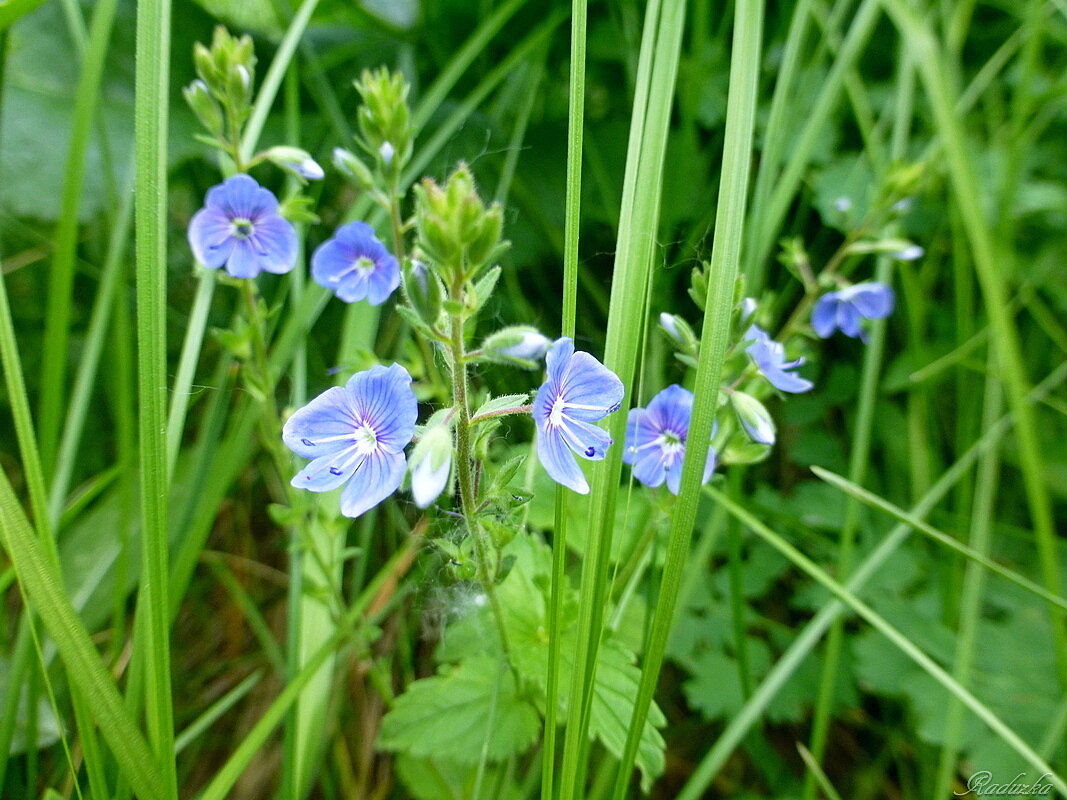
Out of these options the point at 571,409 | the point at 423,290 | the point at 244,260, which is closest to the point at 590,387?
the point at 571,409

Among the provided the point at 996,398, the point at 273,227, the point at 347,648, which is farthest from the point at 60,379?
the point at 996,398

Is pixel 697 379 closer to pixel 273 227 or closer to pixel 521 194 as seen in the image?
pixel 273 227

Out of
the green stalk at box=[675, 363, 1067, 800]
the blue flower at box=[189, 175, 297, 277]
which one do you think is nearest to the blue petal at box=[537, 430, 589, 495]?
the green stalk at box=[675, 363, 1067, 800]

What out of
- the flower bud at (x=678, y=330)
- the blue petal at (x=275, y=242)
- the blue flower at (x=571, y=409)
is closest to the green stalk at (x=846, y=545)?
the flower bud at (x=678, y=330)

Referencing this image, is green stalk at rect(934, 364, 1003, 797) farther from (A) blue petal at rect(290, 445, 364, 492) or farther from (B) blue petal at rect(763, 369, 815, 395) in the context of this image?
(A) blue petal at rect(290, 445, 364, 492)

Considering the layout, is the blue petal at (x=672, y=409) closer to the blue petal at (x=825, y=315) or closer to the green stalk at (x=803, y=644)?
the green stalk at (x=803, y=644)

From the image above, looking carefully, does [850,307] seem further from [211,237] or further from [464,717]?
[211,237]
